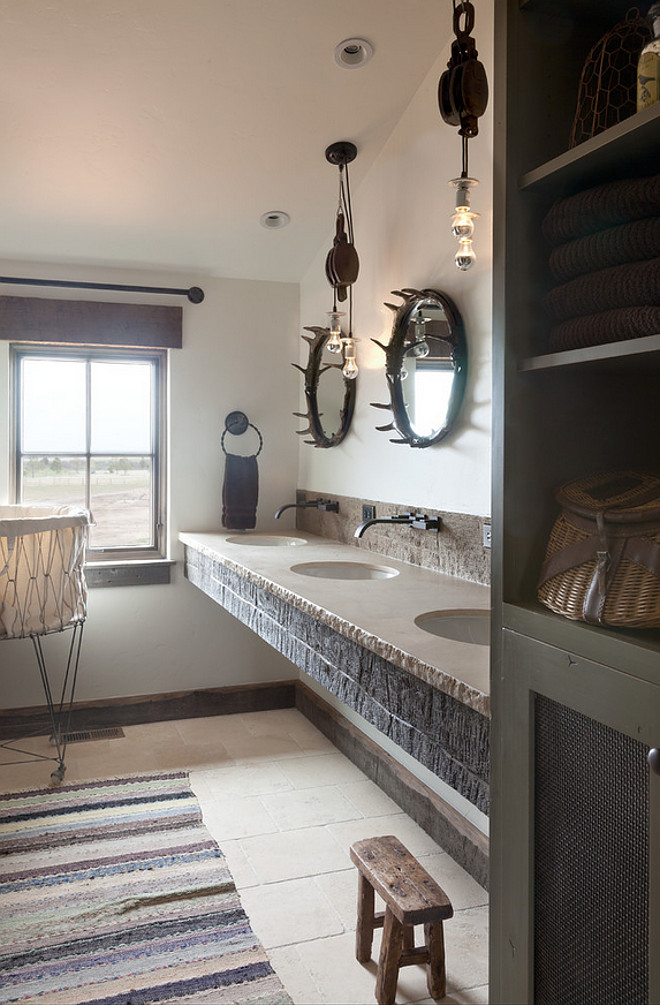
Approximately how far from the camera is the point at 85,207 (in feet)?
10.4

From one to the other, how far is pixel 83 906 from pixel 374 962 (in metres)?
0.83

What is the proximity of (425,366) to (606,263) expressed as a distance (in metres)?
1.50

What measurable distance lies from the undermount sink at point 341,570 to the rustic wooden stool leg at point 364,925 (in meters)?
1.03

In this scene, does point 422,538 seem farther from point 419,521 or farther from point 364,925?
point 364,925

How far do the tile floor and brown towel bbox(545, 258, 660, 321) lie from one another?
5.18 feet

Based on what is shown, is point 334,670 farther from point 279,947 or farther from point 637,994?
point 637,994

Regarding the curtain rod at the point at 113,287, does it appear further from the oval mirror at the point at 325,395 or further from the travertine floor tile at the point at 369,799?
the travertine floor tile at the point at 369,799

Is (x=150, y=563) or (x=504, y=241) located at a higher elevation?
(x=504, y=241)

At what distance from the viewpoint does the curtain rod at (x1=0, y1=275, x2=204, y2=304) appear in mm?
3494

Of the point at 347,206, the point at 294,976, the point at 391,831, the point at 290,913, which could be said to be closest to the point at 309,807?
the point at 391,831

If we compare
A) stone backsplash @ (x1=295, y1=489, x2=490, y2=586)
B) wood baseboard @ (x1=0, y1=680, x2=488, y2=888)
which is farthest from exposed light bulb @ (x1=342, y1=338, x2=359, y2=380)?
wood baseboard @ (x1=0, y1=680, x2=488, y2=888)

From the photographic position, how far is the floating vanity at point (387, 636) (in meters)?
1.44

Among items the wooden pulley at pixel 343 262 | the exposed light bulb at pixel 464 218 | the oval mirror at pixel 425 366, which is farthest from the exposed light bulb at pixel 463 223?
the wooden pulley at pixel 343 262

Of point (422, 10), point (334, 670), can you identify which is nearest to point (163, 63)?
point (422, 10)
